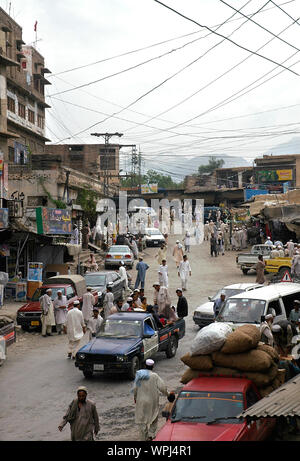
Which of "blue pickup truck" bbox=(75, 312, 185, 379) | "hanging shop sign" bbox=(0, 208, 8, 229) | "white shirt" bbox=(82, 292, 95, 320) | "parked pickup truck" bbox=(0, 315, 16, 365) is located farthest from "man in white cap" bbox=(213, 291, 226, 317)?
"hanging shop sign" bbox=(0, 208, 8, 229)

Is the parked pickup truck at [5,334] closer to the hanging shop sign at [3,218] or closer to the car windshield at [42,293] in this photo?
the car windshield at [42,293]

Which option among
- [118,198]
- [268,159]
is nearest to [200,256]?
[118,198]

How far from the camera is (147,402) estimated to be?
8.62 m

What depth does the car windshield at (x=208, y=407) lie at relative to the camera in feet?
25.8

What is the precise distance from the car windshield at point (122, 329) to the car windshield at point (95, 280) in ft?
29.2

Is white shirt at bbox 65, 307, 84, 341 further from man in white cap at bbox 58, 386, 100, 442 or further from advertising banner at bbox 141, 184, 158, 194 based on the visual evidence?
advertising banner at bbox 141, 184, 158, 194

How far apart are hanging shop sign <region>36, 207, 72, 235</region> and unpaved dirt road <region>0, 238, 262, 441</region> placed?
7.12 metres

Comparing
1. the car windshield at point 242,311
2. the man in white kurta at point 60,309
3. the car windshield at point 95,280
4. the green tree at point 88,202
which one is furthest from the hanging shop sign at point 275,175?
the car windshield at point 242,311

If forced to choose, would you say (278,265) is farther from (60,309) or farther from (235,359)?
(235,359)

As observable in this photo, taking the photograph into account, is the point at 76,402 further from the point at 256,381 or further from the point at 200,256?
the point at 200,256

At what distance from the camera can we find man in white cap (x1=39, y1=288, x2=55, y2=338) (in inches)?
696

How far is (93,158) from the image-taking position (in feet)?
267

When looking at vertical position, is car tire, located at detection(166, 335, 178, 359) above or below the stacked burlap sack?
below

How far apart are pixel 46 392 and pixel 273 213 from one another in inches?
1015
